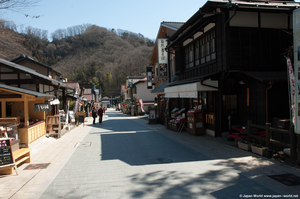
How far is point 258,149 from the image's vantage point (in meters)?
7.95

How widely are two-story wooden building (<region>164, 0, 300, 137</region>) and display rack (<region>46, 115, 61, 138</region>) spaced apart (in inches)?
337

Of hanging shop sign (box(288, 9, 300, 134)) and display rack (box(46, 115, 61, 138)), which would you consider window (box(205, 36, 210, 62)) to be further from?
display rack (box(46, 115, 61, 138))

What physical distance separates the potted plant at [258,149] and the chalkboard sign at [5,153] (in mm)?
8059

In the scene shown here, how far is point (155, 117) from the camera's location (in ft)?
71.4

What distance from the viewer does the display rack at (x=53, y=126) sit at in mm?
14156

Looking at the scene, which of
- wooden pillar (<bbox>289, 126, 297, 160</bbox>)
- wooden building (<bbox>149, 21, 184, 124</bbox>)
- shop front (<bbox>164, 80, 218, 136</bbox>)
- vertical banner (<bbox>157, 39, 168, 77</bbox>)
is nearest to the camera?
wooden pillar (<bbox>289, 126, 297, 160</bbox>)

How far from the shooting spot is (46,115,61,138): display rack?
14.2 m

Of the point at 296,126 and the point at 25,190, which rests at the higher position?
the point at 296,126

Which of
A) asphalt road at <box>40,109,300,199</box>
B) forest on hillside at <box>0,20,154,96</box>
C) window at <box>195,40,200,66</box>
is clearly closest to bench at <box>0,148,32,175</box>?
asphalt road at <box>40,109,300,199</box>

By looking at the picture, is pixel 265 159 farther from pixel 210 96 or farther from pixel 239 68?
pixel 210 96

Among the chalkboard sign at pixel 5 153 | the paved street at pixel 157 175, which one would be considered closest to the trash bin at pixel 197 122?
the paved street at pixel 157 175

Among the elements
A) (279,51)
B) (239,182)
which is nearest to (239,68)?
(279,51)

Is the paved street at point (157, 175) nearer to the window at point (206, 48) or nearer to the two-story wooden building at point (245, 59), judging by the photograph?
the two-story wooden building at point (245, 59)

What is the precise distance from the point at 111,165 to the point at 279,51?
31.9ft
